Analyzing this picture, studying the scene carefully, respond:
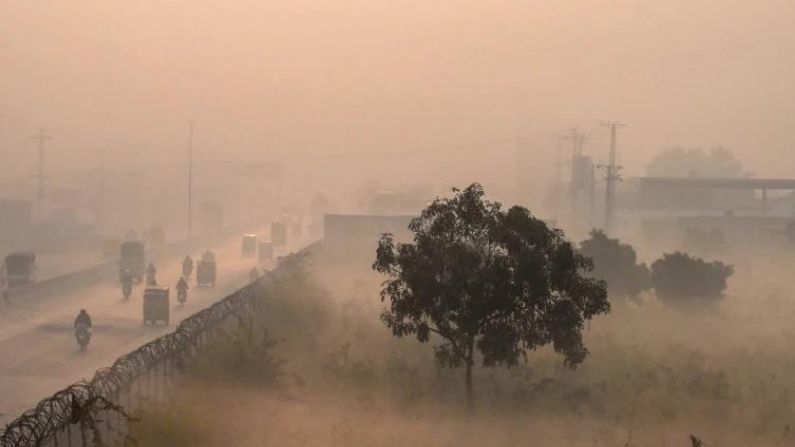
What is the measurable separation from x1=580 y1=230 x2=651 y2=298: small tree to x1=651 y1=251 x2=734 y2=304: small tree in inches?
36.3

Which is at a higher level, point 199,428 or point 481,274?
point 481,274

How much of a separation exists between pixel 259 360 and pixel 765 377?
15.4 meters

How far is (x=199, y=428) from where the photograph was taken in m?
19.2

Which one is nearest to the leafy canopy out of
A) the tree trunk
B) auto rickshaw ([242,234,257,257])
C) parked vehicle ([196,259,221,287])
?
the tree trunk

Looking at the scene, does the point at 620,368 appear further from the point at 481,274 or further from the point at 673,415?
the point at 481,274

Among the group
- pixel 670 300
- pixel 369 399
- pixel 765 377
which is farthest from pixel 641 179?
pixel 369 399

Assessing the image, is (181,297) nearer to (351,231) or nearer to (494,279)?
(494,279)

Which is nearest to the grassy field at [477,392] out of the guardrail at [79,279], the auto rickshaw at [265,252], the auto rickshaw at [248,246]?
the guardrail at [79,279]

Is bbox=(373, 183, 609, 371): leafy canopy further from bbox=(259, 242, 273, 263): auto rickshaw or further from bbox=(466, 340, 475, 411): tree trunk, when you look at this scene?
bbox=(259, 242, 273, 263): auto rickshaw

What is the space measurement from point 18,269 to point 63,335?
1736 cm

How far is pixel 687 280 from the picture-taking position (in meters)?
41.7

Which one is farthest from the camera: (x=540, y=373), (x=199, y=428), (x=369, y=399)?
(x=540, y=373)

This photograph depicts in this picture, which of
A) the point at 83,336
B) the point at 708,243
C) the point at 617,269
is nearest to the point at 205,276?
the point at 83,336

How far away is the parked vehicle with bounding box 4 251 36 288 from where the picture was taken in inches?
2115
